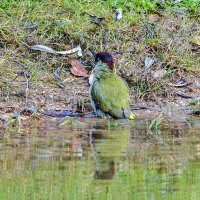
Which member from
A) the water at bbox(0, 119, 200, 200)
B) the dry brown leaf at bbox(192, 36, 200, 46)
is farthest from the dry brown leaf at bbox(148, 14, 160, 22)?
the water at bbox(0, 119, 200, 200)

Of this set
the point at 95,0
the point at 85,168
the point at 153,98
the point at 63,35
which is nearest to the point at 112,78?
the point at 153,98

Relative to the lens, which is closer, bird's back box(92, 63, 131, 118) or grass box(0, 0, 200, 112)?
bird's back box(92, 63, 131, 118)

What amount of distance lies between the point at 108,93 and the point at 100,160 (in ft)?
7.47

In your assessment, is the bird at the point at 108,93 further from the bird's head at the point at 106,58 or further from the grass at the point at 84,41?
the grass at the point at 84,41

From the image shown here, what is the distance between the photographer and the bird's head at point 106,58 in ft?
27.6

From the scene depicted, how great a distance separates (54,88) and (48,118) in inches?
31.8

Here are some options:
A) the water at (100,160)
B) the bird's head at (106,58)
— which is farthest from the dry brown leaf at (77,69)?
the water at (100,160)

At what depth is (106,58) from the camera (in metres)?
8.46

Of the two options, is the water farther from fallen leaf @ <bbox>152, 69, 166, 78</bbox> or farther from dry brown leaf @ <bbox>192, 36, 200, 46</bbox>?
dry brown leaf @ <bbox>192, 36, 200, 46</bbox>

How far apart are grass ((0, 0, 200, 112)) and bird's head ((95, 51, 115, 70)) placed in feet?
1.31

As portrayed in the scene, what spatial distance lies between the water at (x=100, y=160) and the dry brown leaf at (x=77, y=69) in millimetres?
1185

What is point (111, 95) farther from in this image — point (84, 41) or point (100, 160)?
point (100, 160)

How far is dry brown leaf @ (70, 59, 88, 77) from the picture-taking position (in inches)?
350

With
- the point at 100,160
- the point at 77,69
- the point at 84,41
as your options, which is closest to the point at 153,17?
the point at 84,41
